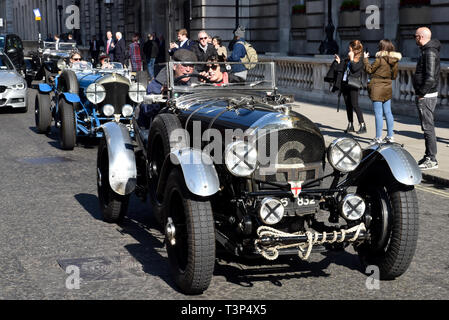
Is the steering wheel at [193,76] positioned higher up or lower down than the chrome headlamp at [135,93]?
higher up

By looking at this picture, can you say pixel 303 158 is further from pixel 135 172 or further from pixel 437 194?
pixel 437 194

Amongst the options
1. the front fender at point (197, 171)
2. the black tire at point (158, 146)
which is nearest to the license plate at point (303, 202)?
the front fender at point (197, 171)

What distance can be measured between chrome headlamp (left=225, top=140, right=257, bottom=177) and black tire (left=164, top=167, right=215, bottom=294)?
0.30 metres

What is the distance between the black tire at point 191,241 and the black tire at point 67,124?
22.2 feet

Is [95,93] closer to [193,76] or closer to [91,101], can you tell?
[91,101]

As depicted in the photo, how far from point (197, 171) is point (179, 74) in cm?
238

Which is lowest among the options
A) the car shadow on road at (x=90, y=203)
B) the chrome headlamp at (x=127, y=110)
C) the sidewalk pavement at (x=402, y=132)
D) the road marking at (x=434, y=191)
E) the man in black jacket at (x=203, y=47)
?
the road marking at (x=434, y=191)

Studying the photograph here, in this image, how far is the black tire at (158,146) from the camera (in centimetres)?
599

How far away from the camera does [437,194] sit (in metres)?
8.84

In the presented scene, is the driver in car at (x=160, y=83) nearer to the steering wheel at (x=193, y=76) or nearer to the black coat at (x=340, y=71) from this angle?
the steering wheel at (x=193, y=76)

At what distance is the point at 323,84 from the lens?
64.0 ft

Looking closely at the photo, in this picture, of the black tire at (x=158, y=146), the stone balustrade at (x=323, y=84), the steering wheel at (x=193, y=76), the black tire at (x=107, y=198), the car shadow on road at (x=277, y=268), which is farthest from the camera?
the stone balustrade at (x=323, y=84)

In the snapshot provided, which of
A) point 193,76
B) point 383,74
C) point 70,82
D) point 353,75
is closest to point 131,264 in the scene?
point 193,76
